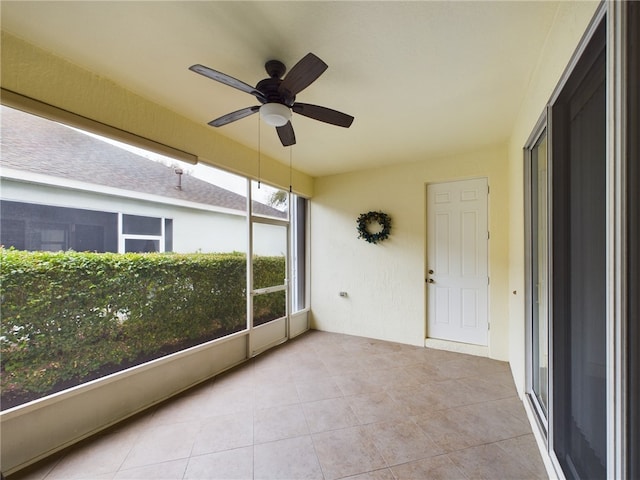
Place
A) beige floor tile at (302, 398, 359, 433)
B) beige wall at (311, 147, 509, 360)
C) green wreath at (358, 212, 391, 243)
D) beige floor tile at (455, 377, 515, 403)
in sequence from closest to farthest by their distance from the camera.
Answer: beige floor tile at (302, 398, 359, 433) < beige floor tile at (455, 377, 515, 403) < beige wall at (311, 147, 509, 360) < green wreath at (358, 212, 391, 243)

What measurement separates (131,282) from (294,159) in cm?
245

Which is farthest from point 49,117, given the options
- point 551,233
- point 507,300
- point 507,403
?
point 507,300

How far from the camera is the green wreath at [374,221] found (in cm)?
389

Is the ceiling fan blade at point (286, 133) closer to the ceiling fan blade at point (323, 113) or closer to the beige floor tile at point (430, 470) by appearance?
the ceiling fan blade at point (323, 113)

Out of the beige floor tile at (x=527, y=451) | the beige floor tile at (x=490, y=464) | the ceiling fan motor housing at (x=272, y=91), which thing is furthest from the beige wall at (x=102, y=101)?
the beige floor tile at (x=527, y=451)

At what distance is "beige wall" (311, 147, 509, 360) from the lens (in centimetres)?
325

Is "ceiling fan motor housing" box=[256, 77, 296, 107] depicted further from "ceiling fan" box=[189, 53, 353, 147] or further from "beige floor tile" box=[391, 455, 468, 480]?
"beige floor tile" box=[391, 455, 468, 480]

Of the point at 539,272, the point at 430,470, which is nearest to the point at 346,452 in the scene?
the point at 430,470

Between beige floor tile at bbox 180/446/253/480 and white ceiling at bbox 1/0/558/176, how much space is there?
2640 mm

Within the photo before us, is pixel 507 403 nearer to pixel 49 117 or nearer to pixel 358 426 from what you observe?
pixel 358 426

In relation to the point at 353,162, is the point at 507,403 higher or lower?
lower

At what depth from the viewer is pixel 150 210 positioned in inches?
94.2

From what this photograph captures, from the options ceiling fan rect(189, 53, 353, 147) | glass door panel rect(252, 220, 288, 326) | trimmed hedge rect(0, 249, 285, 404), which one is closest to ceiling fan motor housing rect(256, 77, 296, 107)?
ceiling fan rect(189, 53, 353, 147)

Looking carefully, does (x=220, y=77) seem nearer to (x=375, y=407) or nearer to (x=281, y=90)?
(x=281, y=90)
